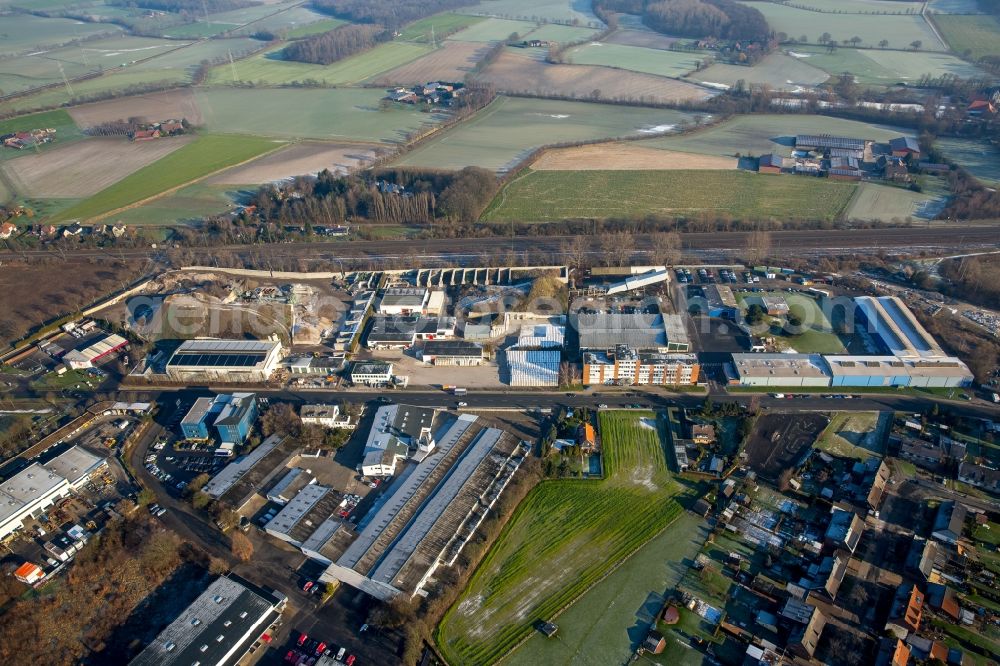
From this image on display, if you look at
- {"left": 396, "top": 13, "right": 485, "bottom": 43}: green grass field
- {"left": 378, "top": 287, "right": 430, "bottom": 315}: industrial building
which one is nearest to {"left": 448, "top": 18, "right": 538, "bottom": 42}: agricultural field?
{"left": 396, "top": 13, "right": 485, "bottom": 43}: green grass field

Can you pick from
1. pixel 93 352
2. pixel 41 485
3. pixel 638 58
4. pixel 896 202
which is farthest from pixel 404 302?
pixel 638 58

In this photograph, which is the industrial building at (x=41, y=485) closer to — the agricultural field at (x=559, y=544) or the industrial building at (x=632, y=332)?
the agricultural field at (x=559, y=544)

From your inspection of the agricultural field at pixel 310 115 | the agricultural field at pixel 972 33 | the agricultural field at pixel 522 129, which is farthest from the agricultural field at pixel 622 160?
the agricultural field at pixel 972 33

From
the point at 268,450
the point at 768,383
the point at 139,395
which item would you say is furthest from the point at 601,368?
the point at 139,395

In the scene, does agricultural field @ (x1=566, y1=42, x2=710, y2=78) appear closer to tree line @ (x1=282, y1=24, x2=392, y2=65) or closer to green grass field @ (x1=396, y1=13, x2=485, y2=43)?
green grass field @ (x1=396, y1=13, x2=485, y2=43)

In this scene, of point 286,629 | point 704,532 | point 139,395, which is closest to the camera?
point 286,629

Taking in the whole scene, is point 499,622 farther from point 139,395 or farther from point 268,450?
point 139,395

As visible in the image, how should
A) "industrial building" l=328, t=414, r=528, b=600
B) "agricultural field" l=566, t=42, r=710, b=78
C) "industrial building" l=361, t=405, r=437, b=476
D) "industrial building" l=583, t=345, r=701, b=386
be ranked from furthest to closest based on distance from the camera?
"agricultural field" l=566, t=42, r=710, b=78 → "industrial building" l=583, t=345, r=701, b=386 → "industrial building" l=361, t=405, r=437, b=476 → "industrial building" l=328, t=414, r=528, b=600
